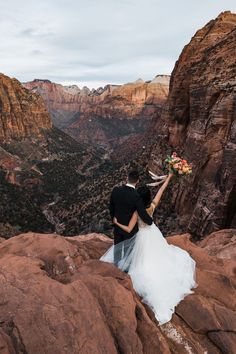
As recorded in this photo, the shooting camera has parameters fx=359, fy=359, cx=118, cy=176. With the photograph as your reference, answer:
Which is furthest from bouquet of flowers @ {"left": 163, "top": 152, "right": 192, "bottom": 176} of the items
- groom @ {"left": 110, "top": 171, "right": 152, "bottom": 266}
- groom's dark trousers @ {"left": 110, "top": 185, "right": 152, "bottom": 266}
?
groom's dark trousers @ {"left": 110, "top": 185, "right": 152, "bottom": 266}

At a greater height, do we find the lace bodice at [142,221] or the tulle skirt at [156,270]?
the lace bodice at [142,221]

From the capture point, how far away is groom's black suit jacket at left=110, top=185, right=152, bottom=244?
30.6ft

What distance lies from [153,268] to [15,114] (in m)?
182

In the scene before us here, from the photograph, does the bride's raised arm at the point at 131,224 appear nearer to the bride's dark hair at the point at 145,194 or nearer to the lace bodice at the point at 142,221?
the lace bodice at the point at 142,221

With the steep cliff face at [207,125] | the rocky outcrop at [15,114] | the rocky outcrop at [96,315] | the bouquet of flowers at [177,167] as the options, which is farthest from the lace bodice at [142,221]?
the rocky outcrop at [15,114]

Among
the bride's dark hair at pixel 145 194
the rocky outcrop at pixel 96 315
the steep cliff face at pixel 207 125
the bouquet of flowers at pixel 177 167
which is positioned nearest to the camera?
the rocky outcrop at pixel 96 315

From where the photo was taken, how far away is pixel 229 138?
130ft

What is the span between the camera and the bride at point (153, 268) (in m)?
9.09

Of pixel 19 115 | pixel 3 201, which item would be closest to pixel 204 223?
pixel 3 201

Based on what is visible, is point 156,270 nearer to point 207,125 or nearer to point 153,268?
point 153,268

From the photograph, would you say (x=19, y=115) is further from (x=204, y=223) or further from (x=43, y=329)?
(x=43, y=329)

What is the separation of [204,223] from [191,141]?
15918 mm

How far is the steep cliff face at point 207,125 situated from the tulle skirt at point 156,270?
2813 centimetres

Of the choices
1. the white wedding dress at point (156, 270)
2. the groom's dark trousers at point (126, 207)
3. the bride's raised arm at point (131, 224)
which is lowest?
the white wedding dress at point (156, 270)
